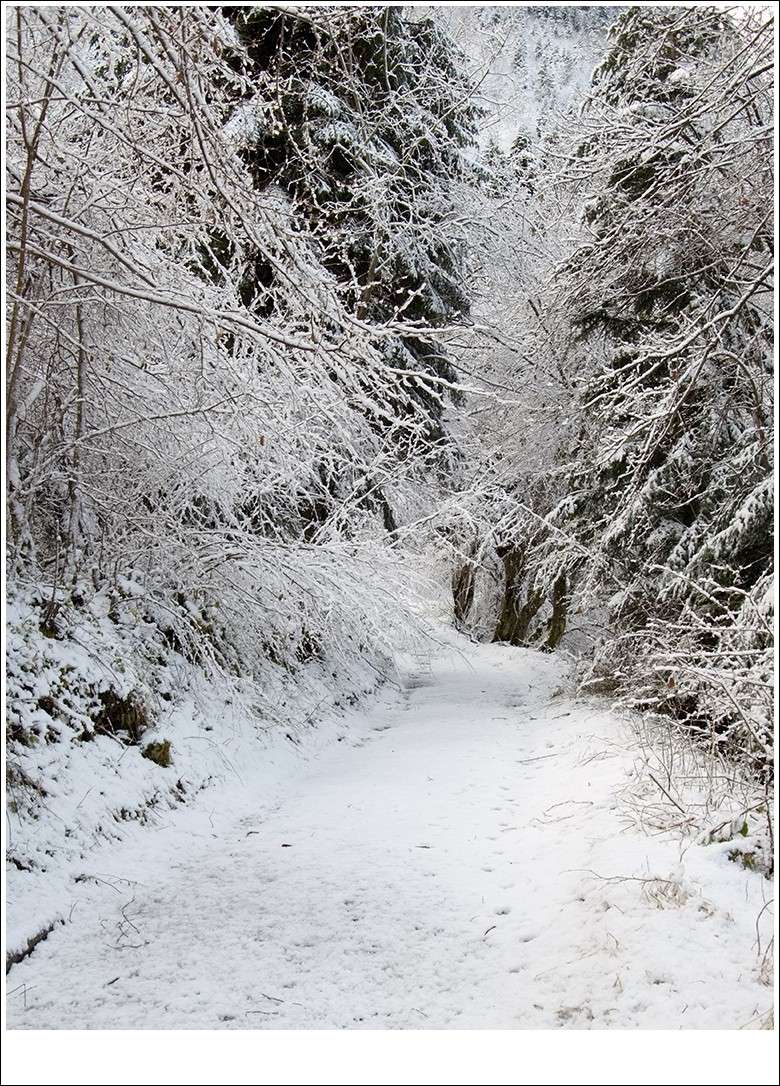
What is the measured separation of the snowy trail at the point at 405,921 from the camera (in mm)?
2754

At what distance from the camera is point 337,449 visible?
7.39 m

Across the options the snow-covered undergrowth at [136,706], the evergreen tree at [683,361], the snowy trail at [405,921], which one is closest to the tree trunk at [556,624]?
the evergreen tree at [683,361]

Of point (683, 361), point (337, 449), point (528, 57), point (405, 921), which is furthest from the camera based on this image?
point (337, 449)

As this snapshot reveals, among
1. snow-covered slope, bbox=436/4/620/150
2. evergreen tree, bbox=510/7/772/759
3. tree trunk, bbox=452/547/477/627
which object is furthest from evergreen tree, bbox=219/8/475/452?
tree trunk, bbox=452/547/477/627

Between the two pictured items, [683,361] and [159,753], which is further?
[683,361]

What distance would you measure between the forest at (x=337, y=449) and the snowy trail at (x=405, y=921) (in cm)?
3

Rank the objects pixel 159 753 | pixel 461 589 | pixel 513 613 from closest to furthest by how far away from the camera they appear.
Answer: pixel 159 753 < pixel 461 589 < pixel 513 613

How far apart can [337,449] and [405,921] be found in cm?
462

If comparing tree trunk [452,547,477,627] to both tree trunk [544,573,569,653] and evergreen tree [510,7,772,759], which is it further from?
evergreen tree [510,7,772,759]

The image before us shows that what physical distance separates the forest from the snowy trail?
1.3 inches

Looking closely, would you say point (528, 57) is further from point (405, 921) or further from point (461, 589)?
point (461, 589)

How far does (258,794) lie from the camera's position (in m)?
5.25

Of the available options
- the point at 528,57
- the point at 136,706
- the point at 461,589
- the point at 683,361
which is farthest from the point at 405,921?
the point at 461,589

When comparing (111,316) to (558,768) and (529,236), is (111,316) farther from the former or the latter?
(529,236)
